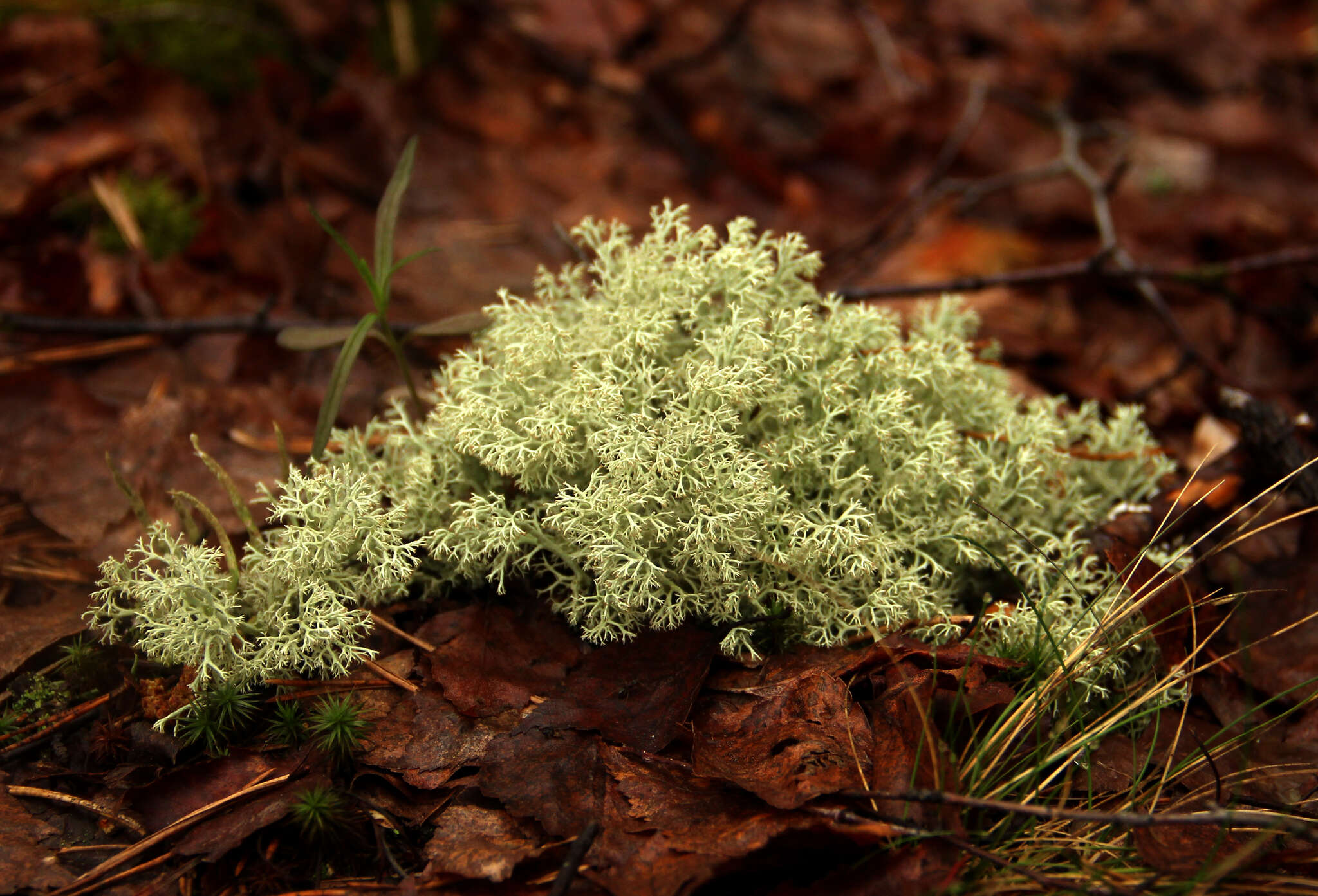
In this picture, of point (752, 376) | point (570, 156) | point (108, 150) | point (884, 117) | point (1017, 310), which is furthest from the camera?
point (884, 117)

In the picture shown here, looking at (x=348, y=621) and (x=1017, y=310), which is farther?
(x=1017, y=310)

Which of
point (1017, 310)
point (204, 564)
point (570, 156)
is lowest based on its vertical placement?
point (204, 564)

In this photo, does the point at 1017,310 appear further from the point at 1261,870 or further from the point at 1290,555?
the point at 1261,870

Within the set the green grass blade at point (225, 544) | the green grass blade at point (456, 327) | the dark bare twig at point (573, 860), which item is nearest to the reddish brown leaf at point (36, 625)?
the green grass blade at point (225, 544)

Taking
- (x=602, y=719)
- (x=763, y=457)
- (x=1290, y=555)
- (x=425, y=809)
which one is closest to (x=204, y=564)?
(x=425, y=809)

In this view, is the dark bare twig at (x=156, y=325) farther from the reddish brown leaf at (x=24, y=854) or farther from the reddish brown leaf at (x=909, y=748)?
the reddish brown leaf at (x=909, y=748)
